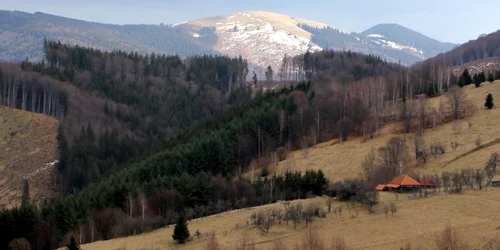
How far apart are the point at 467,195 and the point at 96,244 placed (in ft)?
107

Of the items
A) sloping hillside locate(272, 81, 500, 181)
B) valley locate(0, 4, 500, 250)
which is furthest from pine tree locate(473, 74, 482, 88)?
sloping hillside locate(272, 81, 500, 181)

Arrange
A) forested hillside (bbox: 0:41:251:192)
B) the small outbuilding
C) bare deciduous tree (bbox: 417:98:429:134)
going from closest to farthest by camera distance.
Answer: the small outbuilding → bare deciduous tree (bbox: 417:98:429:134) → forested hillside (bbox: 0:41:251:192)

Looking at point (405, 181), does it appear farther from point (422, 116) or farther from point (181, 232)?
point (422, 116)

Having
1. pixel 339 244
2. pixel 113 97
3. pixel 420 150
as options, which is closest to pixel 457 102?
pixel 420 150

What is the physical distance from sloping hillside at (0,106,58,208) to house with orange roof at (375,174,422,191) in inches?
2282

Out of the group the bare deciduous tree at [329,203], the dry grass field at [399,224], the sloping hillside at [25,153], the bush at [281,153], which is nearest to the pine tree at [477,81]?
the dry grass field at [399,224]

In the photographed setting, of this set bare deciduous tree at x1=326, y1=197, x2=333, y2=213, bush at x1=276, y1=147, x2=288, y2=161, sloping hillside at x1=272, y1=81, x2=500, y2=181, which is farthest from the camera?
bush at x1=276, y1=147, x2=288, y2=161

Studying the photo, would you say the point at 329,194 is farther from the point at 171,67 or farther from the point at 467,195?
the point at 171,67

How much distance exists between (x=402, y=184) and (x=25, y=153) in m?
71.3

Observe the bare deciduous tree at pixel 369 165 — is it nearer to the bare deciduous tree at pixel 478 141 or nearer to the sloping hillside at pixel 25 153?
the bare deciduous tree at pixel 478 141

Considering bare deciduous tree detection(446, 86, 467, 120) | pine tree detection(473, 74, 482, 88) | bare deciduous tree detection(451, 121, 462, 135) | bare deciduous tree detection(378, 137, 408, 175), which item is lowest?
bare deciduous tree detection(378, 137, 408, 175)

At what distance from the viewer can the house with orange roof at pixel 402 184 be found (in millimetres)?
53759

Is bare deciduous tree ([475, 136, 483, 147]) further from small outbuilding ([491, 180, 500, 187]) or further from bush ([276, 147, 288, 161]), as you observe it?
bush ([276, 147, 288, 161])

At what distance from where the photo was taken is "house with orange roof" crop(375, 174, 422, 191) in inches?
2117
